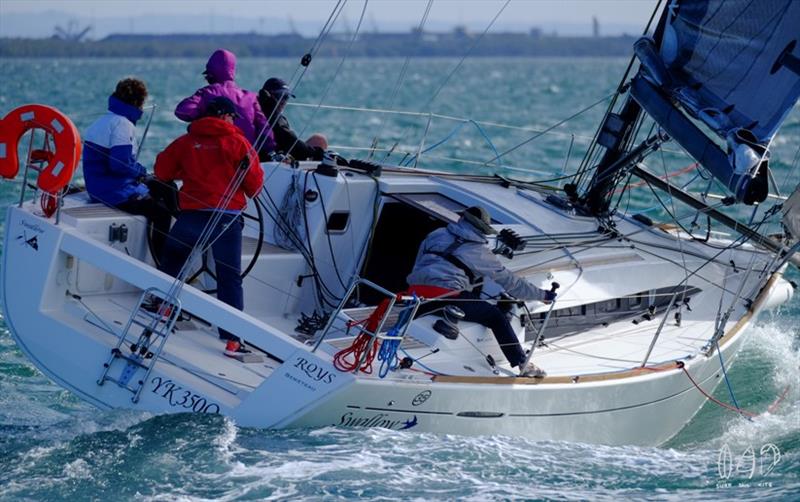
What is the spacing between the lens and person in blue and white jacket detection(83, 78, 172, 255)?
6426 mm

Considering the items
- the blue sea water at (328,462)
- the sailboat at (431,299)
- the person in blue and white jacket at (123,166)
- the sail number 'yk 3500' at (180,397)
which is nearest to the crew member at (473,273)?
the sailboat at (431,299)

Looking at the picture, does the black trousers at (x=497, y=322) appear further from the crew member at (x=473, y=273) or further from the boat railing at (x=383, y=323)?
the boat railing at (x=383, y=323)

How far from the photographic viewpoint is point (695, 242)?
26.6 ft

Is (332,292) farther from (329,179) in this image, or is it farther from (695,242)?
(695,242)

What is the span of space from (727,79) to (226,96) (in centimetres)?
285

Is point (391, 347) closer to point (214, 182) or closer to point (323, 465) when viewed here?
point (323, 465)

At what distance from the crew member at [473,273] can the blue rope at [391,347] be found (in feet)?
1.33

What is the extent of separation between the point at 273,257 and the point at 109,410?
1.47 meters

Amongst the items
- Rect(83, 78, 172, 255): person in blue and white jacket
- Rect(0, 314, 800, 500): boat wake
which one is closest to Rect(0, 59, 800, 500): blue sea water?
Rect(0, 314, 800, 500): boat wake

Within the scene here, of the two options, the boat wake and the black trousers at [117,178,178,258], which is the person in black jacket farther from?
the boat wake

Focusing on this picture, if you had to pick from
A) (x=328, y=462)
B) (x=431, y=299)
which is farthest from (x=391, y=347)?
(x=328, y=462)

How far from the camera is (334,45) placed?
12744 cm

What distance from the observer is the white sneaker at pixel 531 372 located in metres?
6.14

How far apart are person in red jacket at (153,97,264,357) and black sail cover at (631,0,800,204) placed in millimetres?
2517
